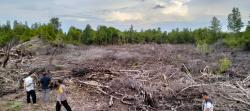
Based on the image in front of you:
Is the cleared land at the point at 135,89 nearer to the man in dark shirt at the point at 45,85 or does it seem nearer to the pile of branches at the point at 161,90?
the pile of branches at the point at 161,90

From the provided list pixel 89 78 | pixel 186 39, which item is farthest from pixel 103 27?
pixel 89 78

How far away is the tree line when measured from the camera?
5309 centimetres

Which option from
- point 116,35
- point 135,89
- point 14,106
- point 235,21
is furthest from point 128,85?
point 116,35

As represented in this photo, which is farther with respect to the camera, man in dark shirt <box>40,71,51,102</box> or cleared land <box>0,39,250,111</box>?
cleared land <box>0,39,250,111</box>

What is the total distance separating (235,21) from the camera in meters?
63.0

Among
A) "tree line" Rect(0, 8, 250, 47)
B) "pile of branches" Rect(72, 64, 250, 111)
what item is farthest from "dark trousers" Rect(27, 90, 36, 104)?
"tree line" Rect(0, 8, 250, 47)

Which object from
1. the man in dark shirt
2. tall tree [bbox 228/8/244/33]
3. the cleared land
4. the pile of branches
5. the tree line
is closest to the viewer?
the man in dark shirt

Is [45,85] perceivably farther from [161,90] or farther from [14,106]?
[161,90]

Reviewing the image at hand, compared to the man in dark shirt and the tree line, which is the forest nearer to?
the man in dark shirt

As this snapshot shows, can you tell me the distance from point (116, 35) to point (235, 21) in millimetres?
24038

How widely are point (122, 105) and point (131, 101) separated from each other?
1.65ft

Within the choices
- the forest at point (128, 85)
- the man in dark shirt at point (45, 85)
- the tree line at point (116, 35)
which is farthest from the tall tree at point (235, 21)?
the man in dark shirt at point (45, 85)

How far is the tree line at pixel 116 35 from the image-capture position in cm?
5309

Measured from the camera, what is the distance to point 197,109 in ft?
56.8
